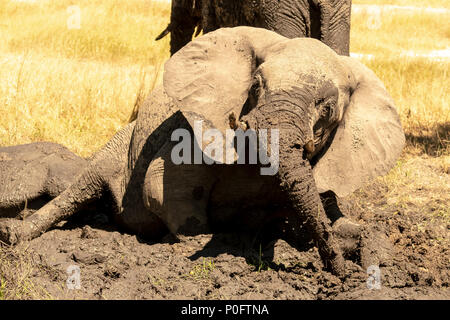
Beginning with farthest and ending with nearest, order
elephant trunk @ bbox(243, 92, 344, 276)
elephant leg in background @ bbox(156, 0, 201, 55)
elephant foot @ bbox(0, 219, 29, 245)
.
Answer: elephant leg in background @ bbox(156, 0, 201, 55) < elephant foot @ bbox(0, 219, 29, 245) < elephant trunk @ bbox(243, 92, 344, 276)

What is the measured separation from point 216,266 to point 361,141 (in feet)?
3.90

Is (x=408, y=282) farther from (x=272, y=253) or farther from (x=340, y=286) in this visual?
(x=272, y=253)

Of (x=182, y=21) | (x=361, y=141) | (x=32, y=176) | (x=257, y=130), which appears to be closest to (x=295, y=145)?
(x=257, y=130)

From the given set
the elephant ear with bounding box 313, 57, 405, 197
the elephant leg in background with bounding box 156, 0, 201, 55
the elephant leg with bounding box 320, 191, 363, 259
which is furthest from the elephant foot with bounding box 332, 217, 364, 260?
the elephant leg in background with bounding box 156, 0, 201, 55

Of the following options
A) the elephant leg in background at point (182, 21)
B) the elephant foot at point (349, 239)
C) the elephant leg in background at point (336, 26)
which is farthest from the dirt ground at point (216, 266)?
the elephant leg in background at point (182, 21)

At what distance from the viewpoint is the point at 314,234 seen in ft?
12.5

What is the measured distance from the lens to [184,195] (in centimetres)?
454

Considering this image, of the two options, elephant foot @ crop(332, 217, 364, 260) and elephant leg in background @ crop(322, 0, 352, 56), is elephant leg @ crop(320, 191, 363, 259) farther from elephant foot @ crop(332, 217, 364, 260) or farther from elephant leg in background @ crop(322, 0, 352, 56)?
elephant leg in background @ crop(322, 0, 352, 56)

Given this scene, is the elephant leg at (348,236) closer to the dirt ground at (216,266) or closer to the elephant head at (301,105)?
the dirt ground at (216,266)

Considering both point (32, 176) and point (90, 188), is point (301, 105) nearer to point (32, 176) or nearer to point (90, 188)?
point (90, 188)

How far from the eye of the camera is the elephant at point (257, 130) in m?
3.69

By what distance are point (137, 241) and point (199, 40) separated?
1444 mm

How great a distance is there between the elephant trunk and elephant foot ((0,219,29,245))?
2.12 meters

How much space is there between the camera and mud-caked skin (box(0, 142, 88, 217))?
5367 mm
